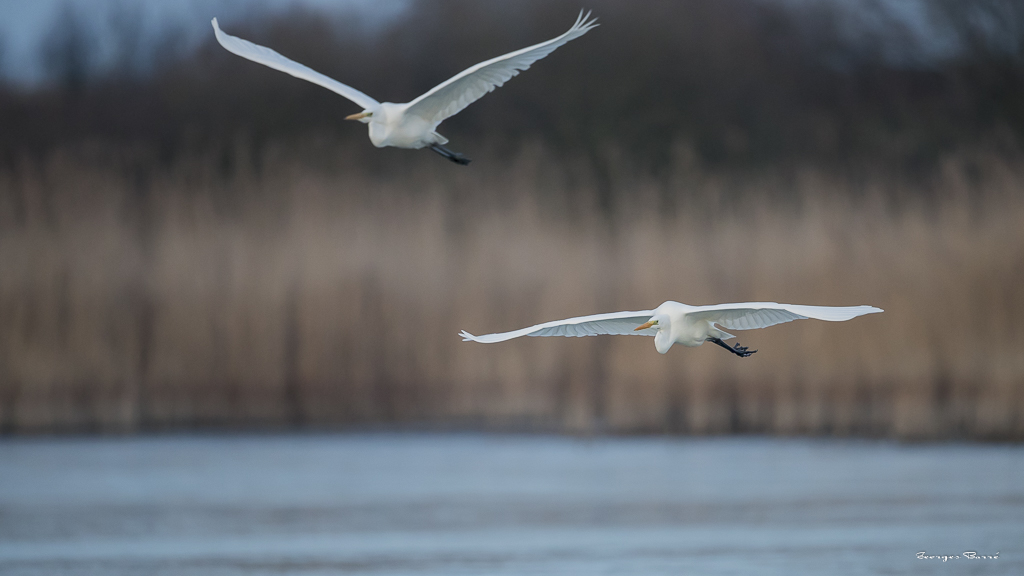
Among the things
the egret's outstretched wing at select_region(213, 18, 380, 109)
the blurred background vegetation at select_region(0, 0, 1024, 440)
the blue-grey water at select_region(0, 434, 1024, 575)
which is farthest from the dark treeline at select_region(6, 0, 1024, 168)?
the egret's outstretched wing at select_region(213, 18, 380, 109)

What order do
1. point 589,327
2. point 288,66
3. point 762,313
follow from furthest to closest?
point 288,66, point 589,327, point 762,313

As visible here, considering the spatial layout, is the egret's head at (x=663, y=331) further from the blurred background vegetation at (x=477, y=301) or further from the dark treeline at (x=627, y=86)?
the dark treeline at (x=627, y=86)

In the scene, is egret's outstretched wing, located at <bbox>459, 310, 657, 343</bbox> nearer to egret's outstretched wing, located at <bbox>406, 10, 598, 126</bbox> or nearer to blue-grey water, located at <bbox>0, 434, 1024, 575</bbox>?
egret's outstretched wing, located at <bbox>406, 10, 598, 126</bbox>

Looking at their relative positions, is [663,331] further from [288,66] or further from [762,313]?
[288,66]

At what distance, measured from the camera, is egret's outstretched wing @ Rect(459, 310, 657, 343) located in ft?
21.4

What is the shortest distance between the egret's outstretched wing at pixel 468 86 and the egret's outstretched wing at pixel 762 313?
5.42 feet

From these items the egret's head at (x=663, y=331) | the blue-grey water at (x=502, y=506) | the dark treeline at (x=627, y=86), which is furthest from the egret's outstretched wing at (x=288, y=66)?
the dark treeline at (x=627, y=86)

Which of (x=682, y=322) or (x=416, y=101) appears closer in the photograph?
(x=682, y=322)

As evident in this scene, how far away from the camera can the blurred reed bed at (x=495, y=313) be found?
541 inches

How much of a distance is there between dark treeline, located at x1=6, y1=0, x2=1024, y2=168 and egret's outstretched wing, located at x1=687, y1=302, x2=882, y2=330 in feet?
50.8

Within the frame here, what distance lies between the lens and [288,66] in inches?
292

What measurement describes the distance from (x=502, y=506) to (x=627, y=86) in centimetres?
1553

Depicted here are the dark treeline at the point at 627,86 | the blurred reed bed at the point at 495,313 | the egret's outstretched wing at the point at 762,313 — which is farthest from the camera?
the dark treeline at the point at 627,86

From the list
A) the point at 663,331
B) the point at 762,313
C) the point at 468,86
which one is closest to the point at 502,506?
the point at 468,86
